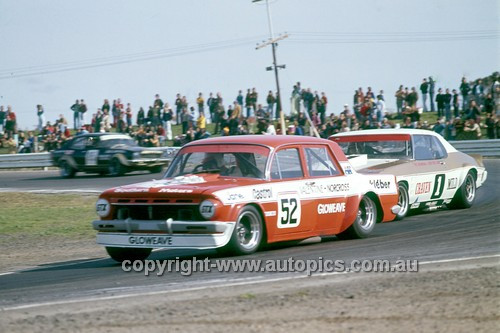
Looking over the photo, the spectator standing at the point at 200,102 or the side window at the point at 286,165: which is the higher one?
the spectator standing at the point at 200,102

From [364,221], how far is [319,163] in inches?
41.3

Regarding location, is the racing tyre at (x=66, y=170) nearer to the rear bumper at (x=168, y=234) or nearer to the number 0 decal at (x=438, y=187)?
the number 0 decal at (x=438, y=187)

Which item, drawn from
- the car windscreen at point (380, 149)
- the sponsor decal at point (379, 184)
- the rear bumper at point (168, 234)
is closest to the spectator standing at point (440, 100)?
the car windscreen at point (380, 149)

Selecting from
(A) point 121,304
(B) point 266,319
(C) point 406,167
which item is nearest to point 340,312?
(B) point 266,319

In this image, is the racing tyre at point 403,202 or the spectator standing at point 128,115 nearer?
the racing tyre at point 403,202

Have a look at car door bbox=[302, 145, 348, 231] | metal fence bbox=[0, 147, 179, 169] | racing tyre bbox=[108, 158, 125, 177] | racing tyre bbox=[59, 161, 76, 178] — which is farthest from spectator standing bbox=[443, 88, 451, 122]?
car door bbox=[302, 145, 348, 231]

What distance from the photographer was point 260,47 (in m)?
44.1

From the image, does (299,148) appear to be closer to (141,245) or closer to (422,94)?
(141,245)

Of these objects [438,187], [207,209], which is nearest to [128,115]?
[438,187]

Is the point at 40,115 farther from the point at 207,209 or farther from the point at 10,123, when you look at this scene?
the point at 207,209

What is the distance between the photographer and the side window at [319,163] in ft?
34.3

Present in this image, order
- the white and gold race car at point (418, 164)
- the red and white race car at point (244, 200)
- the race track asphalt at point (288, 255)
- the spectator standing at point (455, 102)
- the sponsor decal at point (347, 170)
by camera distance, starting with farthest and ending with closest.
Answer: the spectator standing at point (455, 102) < the white and gold race car at point (418, 164) < the sponsor decal at point (347, 170) < the red and white race car at point (244, 200) < the race track asphalt at point (288, 255)

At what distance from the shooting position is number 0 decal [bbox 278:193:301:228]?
9.58 meters

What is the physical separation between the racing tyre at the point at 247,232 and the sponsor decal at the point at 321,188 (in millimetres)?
893
